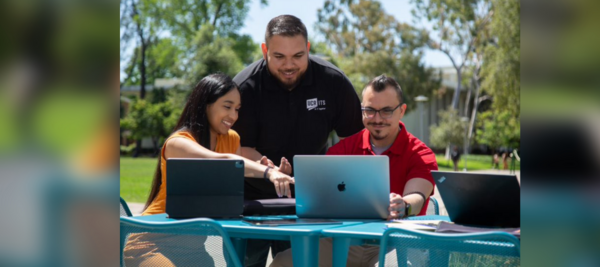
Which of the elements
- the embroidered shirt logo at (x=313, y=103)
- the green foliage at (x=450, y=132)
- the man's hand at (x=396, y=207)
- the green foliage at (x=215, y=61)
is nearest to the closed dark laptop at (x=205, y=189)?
the man's hand at (x=396, y=207)

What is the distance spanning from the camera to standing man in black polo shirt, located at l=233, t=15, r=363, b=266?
3.96 m

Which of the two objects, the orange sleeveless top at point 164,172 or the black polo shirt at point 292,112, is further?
the black polo shirt at point 292,112

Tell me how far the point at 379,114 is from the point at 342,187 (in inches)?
25.1

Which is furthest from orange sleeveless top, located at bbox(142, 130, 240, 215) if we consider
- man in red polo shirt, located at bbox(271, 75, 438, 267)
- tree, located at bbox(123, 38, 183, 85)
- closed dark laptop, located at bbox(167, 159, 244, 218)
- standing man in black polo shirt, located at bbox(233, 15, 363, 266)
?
tree, located at bbox(123, 38, 183, 85)

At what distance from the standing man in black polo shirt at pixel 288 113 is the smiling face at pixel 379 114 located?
533mm

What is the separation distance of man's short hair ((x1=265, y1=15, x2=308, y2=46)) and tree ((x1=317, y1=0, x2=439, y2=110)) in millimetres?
30736

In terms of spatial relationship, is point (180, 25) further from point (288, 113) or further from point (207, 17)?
point (288, 113)

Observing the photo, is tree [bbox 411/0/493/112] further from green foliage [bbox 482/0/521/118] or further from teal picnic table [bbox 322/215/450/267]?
teal picnic table [bbox 322/215/450/267]

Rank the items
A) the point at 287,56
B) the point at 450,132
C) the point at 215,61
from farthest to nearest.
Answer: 1. the point at 450,132
2. the point at 215,61
3. the point at 287,56

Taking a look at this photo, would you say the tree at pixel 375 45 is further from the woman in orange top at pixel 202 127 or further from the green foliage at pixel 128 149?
the woman in orange top at pixel 202 127

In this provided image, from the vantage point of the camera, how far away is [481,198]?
8.27ft

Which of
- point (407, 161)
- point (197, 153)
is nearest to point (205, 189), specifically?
point (197, 153)

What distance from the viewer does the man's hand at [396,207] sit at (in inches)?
117

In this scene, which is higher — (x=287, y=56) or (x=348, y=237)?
(x=287, y=56)
